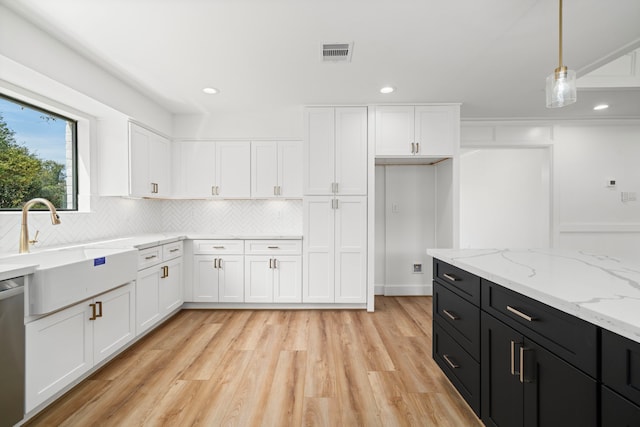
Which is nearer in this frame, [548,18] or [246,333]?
[548,18]

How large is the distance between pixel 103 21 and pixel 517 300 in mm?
2995

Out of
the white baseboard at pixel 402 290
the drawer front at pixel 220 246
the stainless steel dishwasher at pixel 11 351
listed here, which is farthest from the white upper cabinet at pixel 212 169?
the stainless steel dishwasher at pixel 11 351

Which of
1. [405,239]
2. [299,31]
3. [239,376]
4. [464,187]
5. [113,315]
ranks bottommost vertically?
[239,376]

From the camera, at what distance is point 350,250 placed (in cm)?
380

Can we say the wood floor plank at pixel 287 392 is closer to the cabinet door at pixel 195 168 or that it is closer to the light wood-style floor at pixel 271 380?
the light wood-style floor at pixel 271 380

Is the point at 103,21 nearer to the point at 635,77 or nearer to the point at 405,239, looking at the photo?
the point at 405,239

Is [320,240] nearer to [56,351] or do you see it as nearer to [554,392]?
[56,351]

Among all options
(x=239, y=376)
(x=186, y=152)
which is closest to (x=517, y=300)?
(x=239, y=376)

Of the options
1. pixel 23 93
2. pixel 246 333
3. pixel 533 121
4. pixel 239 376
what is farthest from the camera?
pixel 533 121

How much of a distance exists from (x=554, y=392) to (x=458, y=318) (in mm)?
781

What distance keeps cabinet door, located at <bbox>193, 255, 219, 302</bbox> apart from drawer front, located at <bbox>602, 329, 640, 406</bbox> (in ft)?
11.8

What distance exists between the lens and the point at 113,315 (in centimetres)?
246

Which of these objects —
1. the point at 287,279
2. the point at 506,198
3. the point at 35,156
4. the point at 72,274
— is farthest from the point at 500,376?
the point at 506,198

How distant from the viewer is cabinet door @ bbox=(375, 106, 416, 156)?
3.73 metres
